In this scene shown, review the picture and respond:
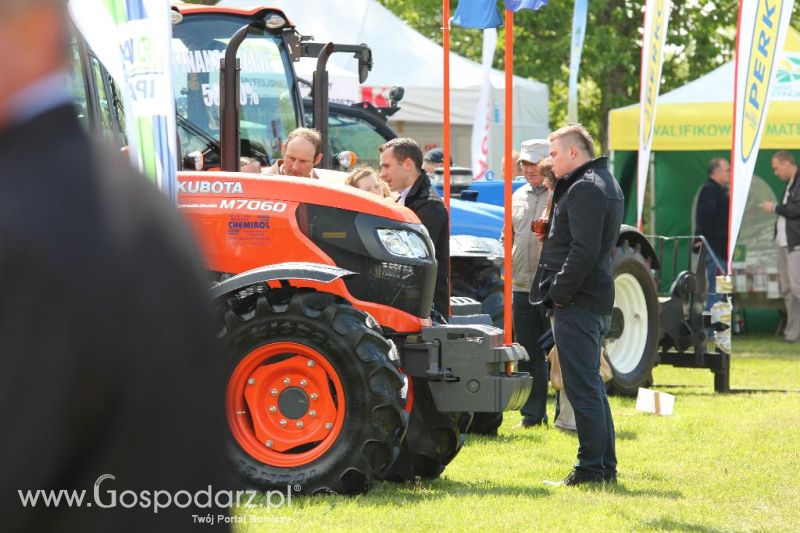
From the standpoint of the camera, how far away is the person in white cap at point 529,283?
8680 mm

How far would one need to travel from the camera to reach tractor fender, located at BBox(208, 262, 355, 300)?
5.89 meters

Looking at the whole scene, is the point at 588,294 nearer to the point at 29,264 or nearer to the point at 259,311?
the point at 259,311

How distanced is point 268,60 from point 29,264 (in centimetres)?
722

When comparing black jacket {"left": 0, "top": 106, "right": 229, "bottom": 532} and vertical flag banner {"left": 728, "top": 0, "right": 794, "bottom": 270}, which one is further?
vertical flag banner {"left": 728, "top": 0, "right": 794, "bottom": 270}

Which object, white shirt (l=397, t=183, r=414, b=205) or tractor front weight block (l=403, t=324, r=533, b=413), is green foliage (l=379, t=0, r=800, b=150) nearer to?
white shirt (l=397, t=183, r=414, b=205)

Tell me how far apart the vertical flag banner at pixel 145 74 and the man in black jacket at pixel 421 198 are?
220 centimetres

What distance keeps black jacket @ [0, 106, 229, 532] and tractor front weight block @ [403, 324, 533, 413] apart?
4946 millimetres

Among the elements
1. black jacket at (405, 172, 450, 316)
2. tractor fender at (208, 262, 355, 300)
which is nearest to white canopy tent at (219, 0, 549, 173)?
black jacket at (405, 172, 450, 316)

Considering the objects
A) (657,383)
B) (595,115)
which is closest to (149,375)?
(657,383)

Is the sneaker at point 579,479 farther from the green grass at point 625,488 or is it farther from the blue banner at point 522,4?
the blue banner at point 522,4

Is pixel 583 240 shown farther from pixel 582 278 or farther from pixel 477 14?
pixel 477 14

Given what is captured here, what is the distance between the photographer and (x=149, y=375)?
130cm

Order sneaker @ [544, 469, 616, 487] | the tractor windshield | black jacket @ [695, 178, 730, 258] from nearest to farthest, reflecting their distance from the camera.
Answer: sneaker @ [544, 469, 616, 487], the tractor windshield, black jacket @ [695, 178, 730, 258]

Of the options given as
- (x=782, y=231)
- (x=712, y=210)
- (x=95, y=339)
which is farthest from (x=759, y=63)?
(x=95, y=339)
